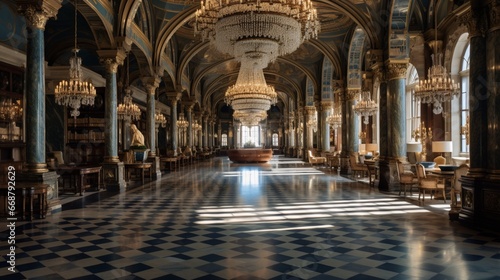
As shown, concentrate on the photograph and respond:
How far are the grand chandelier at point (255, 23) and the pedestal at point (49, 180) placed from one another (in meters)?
3.94

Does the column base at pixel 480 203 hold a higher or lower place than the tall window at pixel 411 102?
lower

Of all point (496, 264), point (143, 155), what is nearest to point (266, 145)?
point (143, 155)

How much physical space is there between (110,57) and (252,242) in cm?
736

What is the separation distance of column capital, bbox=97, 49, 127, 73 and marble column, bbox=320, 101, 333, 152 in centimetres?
1289

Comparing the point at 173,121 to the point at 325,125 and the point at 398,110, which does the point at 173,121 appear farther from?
the point at 398,110

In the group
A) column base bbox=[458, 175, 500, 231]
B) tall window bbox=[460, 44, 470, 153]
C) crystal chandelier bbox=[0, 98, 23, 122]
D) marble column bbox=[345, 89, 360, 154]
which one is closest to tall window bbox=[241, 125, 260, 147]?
marble column bbox=[345, 89, 360, 154]

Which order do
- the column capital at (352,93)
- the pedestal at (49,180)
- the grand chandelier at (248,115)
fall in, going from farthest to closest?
the grand chandelier at (248,115) → the column capital at (352,93) → the pedestal at (49,180)

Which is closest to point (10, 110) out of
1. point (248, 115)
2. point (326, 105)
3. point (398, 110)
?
point (398, 110)

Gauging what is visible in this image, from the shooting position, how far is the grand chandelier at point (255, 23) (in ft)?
21.4

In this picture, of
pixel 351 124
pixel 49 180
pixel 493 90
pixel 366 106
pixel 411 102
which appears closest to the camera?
pixel 493 90

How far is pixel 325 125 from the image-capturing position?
20438mm

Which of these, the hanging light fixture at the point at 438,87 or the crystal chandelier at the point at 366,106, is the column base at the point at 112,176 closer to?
the hanging light fixture at the point at 438,87

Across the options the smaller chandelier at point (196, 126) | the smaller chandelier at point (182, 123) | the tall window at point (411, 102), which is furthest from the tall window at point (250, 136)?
the tall window at point (411, 102)

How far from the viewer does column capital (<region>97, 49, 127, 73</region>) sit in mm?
9859
